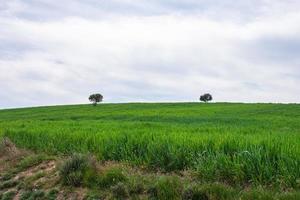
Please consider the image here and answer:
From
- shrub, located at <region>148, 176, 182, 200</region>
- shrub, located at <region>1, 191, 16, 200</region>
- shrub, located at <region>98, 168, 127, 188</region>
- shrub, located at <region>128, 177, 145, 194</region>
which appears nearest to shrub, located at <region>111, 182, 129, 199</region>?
shrub, located at <region>128, 177, 145, 194</region>

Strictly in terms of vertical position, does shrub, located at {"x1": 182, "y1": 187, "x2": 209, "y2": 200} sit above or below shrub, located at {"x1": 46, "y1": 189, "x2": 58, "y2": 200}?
above

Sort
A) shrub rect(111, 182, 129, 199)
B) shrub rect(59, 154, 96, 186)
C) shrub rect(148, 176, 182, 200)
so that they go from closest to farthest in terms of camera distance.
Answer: shrub rect(148, 176, 182, 200) → shrub rect(111, 182, 129, 199) → shrub rect(59, 154, 96, 186)

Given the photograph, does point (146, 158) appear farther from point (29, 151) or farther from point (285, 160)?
point (29, 151)

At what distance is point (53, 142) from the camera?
16.9m

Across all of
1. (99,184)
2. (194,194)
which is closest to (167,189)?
(194,194)

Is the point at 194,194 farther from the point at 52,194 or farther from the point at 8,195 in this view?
the point at 8,195

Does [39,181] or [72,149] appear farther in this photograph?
[72,149]

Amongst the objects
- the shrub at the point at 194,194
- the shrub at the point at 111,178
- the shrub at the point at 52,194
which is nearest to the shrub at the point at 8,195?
the shrub at the point at 52,194

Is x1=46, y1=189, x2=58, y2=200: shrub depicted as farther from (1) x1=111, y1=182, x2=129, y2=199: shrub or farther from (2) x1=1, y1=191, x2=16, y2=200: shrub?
(1) x1=111, y1=182, x2=129, y2=199: shrub

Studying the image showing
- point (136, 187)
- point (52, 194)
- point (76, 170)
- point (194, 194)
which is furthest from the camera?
point (76, 170)

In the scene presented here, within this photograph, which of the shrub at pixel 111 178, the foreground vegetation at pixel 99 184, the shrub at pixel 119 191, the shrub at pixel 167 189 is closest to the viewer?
the foreground vegetation at pixel 99 184

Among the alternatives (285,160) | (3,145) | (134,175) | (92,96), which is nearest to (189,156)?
(134,175)

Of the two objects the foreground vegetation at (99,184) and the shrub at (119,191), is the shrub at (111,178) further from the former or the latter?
the shrub at (119,191)

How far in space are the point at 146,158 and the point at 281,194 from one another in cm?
433
